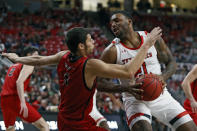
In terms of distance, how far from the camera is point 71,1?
2542cm

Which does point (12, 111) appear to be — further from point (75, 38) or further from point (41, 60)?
point (75, 38)

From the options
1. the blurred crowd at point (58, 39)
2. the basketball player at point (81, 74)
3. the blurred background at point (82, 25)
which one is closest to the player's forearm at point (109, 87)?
the basketball player at point (81, 74)

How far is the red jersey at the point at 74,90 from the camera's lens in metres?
3.41

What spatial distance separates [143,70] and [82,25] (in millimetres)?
17384

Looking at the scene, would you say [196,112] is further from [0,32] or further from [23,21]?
[23,21]

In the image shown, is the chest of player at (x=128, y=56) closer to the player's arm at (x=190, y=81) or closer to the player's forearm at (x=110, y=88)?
the player's forearm at (x=110, y=88)

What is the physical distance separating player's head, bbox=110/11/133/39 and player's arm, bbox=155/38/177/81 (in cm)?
46

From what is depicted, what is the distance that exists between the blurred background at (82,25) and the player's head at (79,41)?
185 inches

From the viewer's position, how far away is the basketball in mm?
4020

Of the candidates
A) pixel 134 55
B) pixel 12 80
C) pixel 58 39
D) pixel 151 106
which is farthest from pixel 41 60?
pixel 58 39

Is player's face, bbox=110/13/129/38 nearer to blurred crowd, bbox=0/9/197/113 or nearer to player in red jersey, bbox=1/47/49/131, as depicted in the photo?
player in red jersey, bbox=1/47/49/131

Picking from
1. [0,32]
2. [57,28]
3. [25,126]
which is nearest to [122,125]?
[25,126]

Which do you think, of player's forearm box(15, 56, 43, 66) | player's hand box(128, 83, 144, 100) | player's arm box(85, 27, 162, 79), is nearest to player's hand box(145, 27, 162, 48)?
player's arm box(85, 27, 162, 79)

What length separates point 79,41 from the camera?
11.4ft
